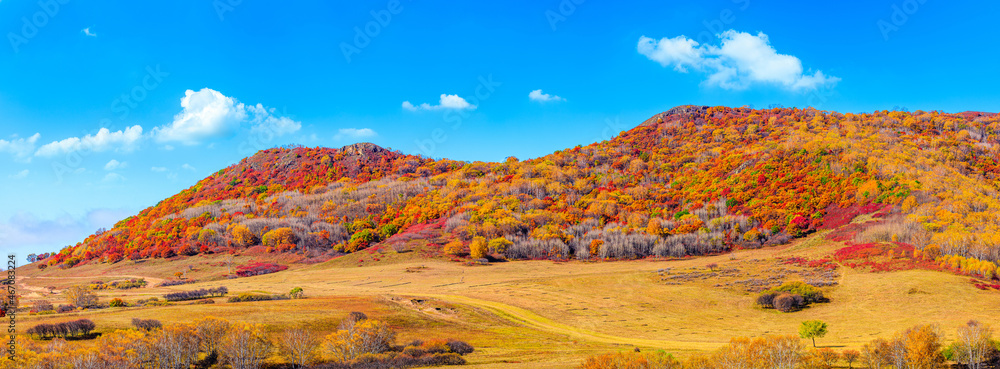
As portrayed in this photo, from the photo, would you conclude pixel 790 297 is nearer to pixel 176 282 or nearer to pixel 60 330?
pixel 60 330

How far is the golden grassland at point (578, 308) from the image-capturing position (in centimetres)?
4981

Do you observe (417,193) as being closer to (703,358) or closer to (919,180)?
(919,180)

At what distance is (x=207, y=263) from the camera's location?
121 m

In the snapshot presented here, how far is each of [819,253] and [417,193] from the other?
12048cm

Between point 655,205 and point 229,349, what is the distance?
12644cm

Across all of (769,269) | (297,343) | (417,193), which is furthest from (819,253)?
(417,193)

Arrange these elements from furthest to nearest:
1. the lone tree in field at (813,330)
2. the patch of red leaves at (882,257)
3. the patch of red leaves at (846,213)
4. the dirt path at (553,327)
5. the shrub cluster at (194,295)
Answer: the patch of red leaves at (846,213), the patch of red leaves at (882,257), the shrub cluster at (194,295), the dirt path at (553,327), the lone tree in field at (813,330)

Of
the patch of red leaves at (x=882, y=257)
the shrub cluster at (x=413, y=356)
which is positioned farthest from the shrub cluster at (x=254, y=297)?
the patch of red leaves at (x=882, y=257)

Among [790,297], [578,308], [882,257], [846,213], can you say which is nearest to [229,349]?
[578,308]

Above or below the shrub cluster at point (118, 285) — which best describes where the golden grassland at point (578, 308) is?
below

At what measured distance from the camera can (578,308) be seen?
67.8 meters

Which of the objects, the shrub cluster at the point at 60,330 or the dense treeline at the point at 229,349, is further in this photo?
the shrub cluster at the point at 60,330

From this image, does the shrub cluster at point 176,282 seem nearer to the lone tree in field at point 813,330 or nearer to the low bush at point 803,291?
the lone tree in field at point 813,330

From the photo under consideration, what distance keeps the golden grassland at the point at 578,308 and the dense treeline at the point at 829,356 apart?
803 centimetres
